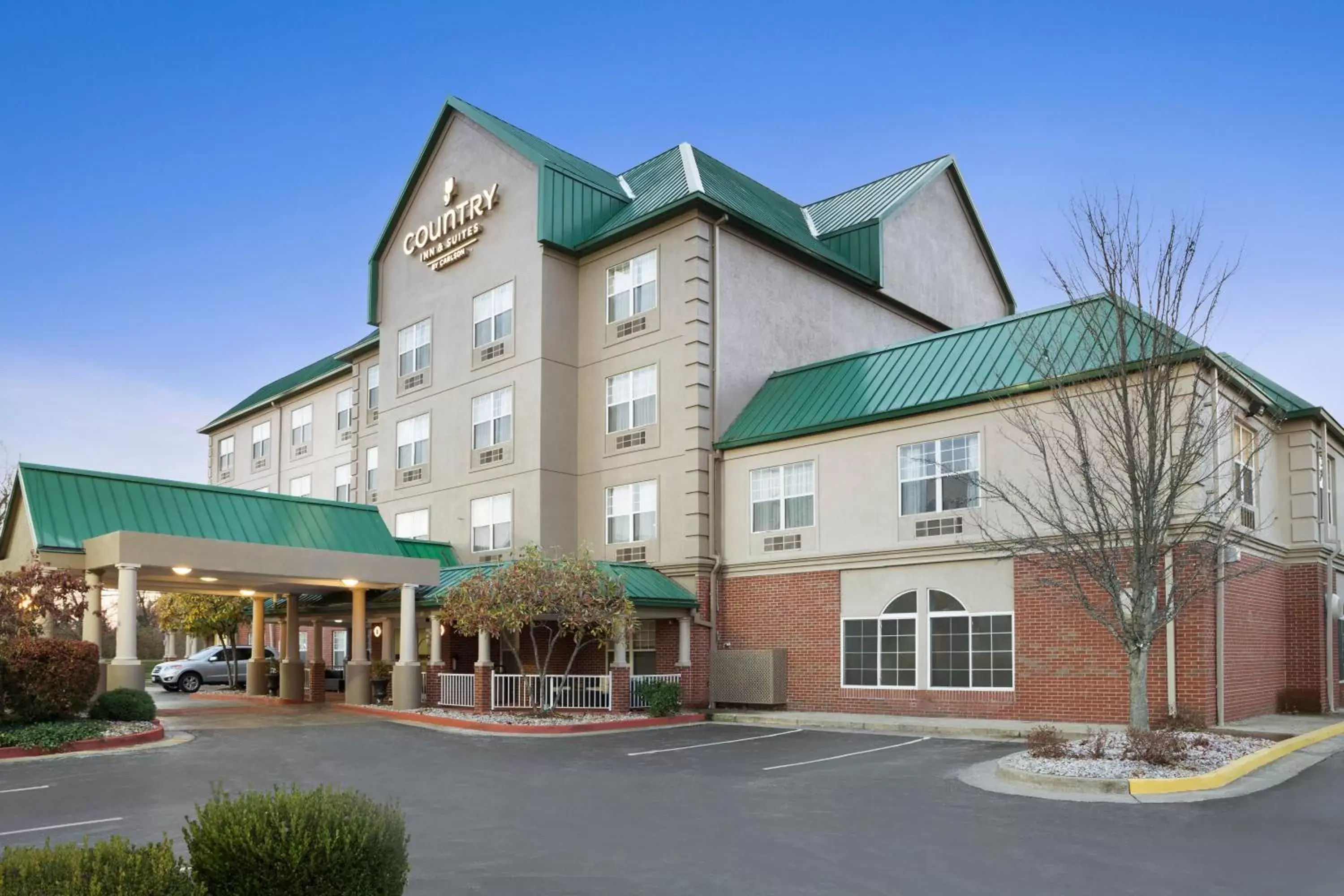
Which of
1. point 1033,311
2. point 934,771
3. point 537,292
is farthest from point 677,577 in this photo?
point 934,771

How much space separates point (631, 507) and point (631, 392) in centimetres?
292

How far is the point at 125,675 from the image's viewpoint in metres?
22.4

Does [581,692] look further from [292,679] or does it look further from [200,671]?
[200,671]

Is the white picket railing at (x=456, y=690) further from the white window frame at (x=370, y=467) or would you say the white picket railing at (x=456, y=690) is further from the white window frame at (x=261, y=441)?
the white window frame at (x=261, y=441)

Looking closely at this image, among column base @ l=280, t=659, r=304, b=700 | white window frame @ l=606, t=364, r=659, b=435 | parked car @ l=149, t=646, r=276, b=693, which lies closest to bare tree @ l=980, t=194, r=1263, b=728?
white window frame @ l=606, t=364, r=659, b=435

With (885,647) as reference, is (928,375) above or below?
above

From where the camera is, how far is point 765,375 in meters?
29.6

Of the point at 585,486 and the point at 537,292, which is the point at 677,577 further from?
the point at 537,292

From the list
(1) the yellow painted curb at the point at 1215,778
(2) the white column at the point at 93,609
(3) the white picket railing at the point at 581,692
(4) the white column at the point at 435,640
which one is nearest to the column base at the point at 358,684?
(4) the white column at the point at 435,640

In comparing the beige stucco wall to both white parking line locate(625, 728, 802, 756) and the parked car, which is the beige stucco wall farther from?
the parked car

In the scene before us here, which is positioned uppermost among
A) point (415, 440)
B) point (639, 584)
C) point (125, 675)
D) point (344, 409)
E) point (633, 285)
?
point (633, 285)

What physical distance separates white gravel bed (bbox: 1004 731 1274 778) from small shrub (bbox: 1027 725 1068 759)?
88mm

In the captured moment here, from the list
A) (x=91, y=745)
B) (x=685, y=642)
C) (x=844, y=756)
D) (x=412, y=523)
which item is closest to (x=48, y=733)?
(x=91, y=745)

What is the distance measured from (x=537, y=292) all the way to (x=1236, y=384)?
16837mm
